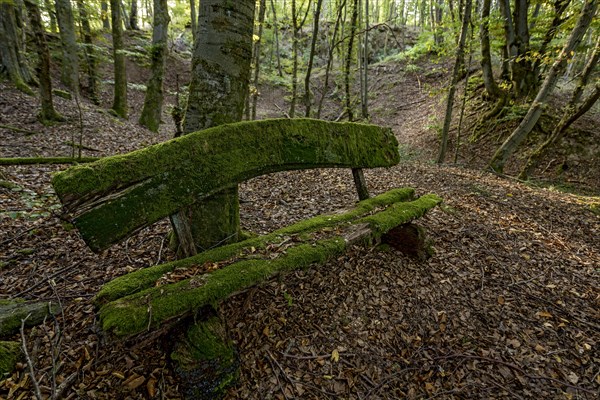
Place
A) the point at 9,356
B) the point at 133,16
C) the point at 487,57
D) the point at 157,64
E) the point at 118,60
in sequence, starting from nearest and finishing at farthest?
the point at 9,356 < the point at 157,64 < the point at 118,60 < the point at 487,57 < the point at 133,16

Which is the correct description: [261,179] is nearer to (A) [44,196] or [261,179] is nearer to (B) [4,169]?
(A) [44,196]

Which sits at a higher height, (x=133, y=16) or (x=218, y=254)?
(x=133, y=16)

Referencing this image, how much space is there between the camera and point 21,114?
7.77 metres

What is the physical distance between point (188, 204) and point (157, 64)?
31.6ft

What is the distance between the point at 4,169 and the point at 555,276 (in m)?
9.06

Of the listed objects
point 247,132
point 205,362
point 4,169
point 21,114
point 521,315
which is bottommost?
point 521,315

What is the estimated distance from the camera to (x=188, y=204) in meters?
2.68

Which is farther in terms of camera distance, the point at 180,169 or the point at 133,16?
the point at 133,16

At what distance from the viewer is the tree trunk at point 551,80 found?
21.8ft

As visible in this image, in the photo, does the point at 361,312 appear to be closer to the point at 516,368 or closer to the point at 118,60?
the point at 516,368

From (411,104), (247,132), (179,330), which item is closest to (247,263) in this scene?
(179,330)

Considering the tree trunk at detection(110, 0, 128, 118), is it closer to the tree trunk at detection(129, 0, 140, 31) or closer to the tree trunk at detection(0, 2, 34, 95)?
the tree trunk at detection(0, 2, 34, 95)

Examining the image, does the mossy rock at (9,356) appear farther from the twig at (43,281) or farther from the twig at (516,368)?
the twig at (516,368)

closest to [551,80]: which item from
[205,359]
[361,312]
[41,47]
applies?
[361,312]
